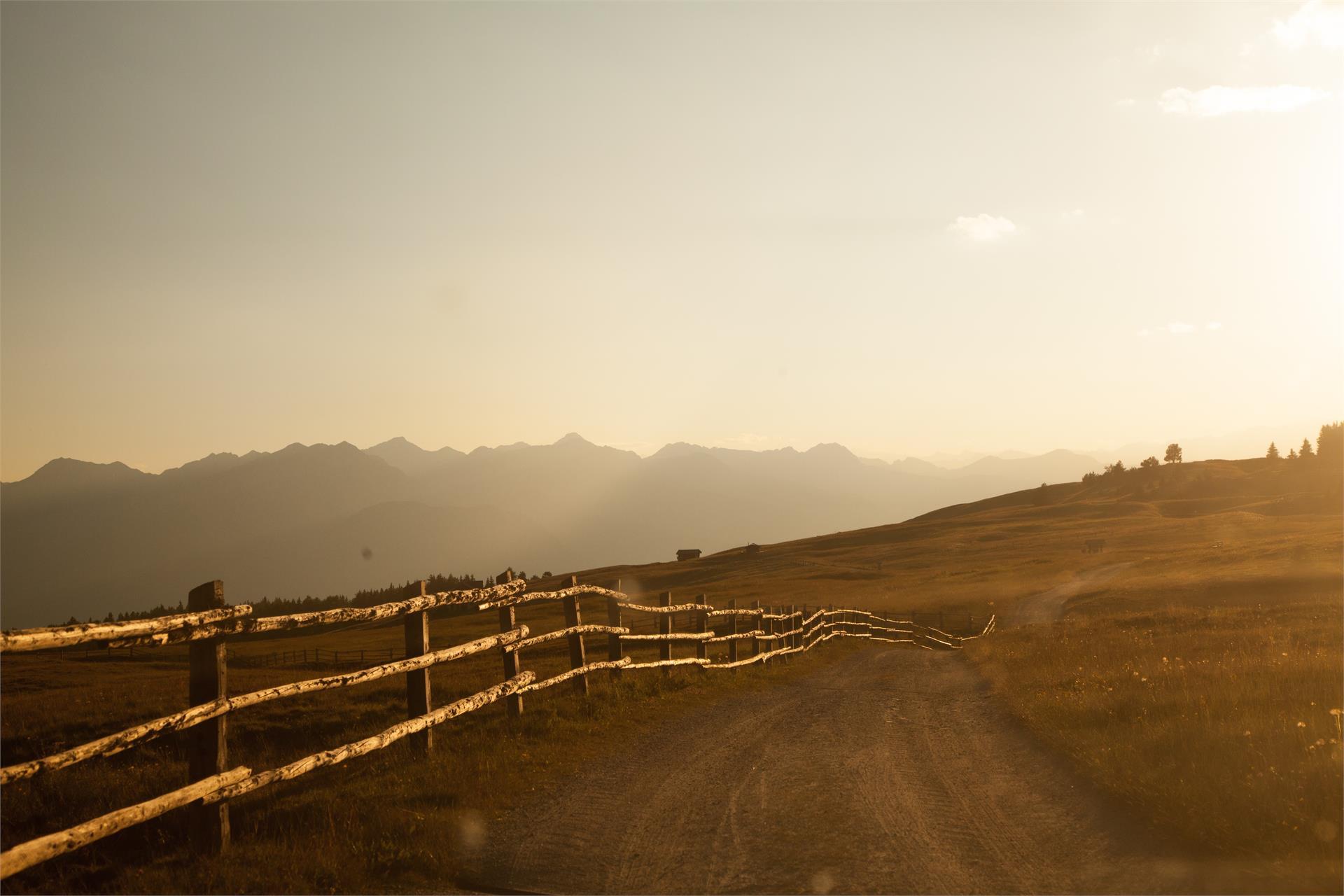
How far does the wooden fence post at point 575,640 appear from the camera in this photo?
13.6 m

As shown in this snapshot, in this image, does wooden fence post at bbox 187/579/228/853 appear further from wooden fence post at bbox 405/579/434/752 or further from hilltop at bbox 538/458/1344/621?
hilltop at bbox 538/458/1344/621

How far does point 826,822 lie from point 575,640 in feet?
22.9

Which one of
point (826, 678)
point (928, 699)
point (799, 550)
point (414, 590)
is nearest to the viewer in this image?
point (414, 590)

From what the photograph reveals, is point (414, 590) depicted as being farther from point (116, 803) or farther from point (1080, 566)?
point (1080, 566)

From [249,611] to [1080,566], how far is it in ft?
274

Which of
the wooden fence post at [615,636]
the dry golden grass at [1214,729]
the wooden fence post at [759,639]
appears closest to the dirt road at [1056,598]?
the wooden fence post at [759,639]

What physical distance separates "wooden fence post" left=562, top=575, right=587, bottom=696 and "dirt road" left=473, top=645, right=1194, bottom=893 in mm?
2290

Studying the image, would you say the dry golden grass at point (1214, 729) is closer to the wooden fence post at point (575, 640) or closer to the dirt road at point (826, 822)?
the dirt road at point (826, 822)

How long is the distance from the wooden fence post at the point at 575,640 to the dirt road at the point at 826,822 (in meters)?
2.29

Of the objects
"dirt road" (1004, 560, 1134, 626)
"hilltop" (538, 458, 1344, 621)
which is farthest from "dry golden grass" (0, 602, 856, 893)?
"dirt road" (1004, 560, 1134, 626)

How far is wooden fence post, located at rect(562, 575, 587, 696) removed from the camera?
1365 centimetres

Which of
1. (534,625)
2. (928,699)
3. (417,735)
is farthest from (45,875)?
(534,625)

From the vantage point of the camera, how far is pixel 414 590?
10.3m

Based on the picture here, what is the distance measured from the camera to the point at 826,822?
24.3 ft
